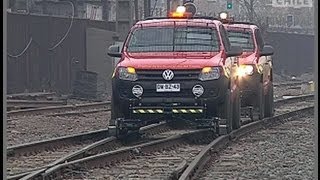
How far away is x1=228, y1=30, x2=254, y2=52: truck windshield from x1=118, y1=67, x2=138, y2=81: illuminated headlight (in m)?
5.65

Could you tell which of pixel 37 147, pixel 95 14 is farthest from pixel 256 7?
pixel 37 147

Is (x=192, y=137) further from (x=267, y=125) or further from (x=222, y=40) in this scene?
(x=267, y=125)

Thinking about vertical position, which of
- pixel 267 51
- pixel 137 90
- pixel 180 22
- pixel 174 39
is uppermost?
pixel 180 22

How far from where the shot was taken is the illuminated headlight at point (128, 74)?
13703 millimetres

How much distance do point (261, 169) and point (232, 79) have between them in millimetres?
4383

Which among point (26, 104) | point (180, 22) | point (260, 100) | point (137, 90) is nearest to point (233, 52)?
point (180, 22)

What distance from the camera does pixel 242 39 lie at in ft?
63.2

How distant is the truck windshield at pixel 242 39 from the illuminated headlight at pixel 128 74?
565 cm

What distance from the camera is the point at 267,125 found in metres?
19.0

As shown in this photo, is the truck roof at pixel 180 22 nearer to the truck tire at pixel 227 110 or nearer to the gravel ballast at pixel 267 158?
the truck tire at pixel 227 110

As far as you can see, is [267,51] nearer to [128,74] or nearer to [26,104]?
[128,74]

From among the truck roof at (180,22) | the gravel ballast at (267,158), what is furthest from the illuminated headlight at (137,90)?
the truck roof at (180,22)

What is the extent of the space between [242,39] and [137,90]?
6043 mm

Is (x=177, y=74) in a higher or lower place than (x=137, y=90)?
higher
